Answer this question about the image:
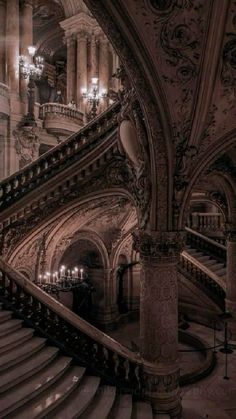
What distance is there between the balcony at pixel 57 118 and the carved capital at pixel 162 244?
27.8 ft

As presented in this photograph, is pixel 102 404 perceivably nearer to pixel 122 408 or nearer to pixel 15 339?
pixel 122 408

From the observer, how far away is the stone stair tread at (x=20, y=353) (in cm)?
482

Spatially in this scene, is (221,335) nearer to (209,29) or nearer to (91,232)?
(91,232)

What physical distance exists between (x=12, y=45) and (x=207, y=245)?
1072 centimetres

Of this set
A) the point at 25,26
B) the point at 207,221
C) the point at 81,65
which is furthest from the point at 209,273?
the point at 25,26

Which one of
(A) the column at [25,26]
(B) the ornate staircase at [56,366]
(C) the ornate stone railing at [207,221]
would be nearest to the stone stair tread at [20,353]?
(B) the ornate staircase at [56,366]

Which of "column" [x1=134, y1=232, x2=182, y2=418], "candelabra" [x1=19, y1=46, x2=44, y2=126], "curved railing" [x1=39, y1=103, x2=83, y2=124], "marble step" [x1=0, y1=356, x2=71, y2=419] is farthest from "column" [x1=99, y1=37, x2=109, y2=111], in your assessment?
"marble step" [x1=0, y1=356, x2=71, y2=419]

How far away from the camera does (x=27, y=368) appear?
16.0 feet

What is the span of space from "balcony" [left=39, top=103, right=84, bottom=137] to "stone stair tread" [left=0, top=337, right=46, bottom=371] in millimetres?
8920

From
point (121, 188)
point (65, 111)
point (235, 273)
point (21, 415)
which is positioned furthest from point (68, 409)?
point (65, 111)

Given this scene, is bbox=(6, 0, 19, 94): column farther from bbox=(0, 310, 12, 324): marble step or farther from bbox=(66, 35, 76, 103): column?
bbox=(0, 310, 12, 324): marble step

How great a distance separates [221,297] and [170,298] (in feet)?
19.0

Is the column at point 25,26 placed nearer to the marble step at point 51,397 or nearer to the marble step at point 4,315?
the marble step at point 4,315

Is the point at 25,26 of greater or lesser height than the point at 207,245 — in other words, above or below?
above
